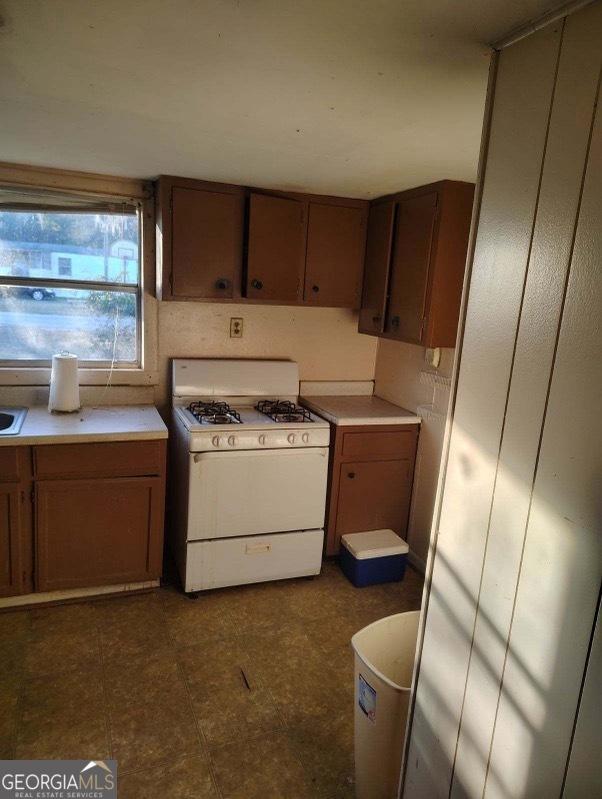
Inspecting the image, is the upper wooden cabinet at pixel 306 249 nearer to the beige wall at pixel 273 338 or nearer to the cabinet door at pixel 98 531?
the beige wall at pixel 273 338

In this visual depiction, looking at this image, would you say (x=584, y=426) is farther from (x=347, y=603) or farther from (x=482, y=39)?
(x=347, y=603)

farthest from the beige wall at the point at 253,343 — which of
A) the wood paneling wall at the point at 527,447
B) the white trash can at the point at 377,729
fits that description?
the wood paneling wall at the point at 527,447

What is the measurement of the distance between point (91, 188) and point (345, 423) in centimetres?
188

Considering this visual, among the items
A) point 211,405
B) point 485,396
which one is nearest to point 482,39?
point 485,396

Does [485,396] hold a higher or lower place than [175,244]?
lower

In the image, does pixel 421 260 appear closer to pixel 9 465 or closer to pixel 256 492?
pixel 256 492

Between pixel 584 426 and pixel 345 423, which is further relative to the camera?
pixel 345 423

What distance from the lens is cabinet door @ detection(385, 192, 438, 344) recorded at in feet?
8.68

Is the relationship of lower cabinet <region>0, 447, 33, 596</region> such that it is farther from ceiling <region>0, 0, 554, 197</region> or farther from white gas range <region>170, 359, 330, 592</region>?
ceiling <region>0, 0, 554, 197</region>

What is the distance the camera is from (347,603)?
2855 millimetres

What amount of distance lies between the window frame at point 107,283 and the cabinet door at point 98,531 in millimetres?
735

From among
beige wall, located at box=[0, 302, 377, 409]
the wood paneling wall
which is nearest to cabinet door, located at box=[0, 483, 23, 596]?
beige wall, located at box=[0, 302, 377, 409]

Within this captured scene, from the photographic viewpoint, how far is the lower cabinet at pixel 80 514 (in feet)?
8.07

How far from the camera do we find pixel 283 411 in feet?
10.0
